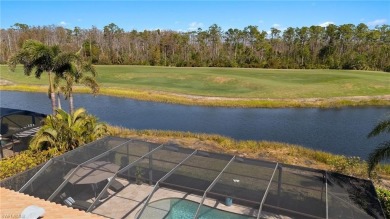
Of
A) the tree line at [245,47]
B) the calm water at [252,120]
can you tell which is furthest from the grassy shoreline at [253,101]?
the tree line at [245,47]

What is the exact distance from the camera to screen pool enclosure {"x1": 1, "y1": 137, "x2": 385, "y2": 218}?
454 inches

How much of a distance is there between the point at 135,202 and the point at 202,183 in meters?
3.44

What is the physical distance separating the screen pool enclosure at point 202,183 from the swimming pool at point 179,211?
8 centimetres

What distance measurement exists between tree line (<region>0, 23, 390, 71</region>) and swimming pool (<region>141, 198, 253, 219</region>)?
83.4 meters

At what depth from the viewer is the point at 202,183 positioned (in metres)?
12.9

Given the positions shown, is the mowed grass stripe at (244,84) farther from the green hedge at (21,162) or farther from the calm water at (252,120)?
the green hedge at (21,162)

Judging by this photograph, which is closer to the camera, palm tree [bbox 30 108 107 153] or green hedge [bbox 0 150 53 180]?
green hedge [bbox 0 150 53 180]

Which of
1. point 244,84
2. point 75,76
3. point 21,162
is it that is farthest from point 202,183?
point 244,84

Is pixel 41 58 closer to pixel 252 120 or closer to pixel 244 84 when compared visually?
pixel 252 120

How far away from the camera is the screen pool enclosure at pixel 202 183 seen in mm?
11539

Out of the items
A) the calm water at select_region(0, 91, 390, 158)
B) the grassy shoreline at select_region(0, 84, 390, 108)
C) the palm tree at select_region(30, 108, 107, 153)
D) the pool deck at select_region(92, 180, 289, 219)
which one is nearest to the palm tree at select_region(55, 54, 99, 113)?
the palm tree at select_region(30, 108, 107, 153)

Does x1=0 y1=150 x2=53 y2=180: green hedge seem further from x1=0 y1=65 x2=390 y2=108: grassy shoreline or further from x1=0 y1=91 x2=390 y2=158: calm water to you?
x1=0 y1=65 x2=390 y2=108: grassy shoreline

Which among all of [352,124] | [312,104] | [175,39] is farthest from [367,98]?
[175,39]

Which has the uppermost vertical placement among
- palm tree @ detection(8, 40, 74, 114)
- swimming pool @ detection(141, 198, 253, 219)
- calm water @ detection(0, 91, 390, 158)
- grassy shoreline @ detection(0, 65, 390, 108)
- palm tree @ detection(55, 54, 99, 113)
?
palm tree @ detection(8, 40, 74, 114)
